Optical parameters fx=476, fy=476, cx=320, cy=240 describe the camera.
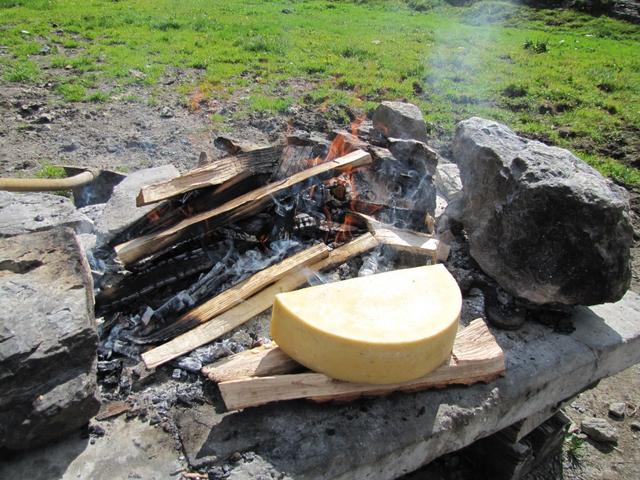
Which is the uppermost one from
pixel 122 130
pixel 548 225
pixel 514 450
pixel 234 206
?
pixel 548 225

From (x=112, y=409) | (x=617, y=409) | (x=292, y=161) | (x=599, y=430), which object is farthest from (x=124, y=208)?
(x=617, y=409)

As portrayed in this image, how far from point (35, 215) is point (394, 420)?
2875 mm

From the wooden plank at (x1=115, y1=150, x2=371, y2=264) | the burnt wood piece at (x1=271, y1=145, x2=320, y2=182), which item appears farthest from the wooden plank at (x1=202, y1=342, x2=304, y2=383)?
the burnt wood piece at (x1=271, y1=145, x2=320, y2=182)

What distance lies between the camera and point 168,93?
26.7 ft

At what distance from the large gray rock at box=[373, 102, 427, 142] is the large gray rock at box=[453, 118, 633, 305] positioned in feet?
6.31

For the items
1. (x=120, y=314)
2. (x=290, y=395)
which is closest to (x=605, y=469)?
(x=290, y=395)

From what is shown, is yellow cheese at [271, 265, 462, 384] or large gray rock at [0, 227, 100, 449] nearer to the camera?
large gray rock at [0, 227, 100, 449]

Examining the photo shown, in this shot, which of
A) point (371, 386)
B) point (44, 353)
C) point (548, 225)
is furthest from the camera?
point (548, 225)

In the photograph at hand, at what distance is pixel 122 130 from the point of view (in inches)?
271

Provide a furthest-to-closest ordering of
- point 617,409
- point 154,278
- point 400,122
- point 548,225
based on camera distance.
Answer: point 400,122 < point 617,409 < point 154,278 < point 548,225

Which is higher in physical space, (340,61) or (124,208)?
(340,61)

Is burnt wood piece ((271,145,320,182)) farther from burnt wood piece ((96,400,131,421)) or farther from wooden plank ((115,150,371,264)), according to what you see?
burnt wood piece ((96,400,131,421))

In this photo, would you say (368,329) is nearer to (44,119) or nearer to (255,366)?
(255,366)

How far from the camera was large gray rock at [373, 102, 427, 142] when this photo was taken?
5.16 metres
